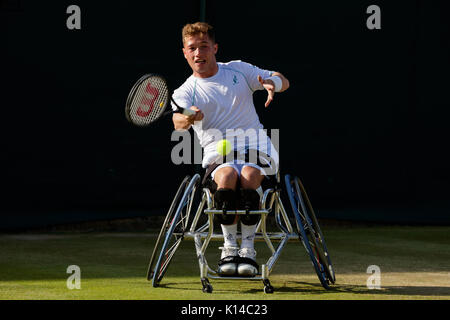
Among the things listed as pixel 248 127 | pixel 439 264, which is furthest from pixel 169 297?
pixel 439 264

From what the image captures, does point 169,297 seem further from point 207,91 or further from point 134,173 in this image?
point 134,173

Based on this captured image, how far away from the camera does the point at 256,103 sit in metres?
6.10

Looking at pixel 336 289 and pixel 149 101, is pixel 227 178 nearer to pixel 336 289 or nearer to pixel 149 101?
pixel 149 101

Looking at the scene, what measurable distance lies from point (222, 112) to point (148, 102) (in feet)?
1.33

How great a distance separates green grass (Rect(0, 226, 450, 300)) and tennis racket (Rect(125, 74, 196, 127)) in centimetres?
75

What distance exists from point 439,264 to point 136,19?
3065 millimetres

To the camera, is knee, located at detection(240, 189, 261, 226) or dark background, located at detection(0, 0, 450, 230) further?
dark background, located at detection(0, 0, 450, 230)

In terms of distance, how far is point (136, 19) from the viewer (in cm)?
600

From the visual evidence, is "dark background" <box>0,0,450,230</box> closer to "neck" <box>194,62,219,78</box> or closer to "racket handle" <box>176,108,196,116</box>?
"neck" <box>194,62,219,78</box>

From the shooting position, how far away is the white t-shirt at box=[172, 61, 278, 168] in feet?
11.8

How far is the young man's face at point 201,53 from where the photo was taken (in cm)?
360

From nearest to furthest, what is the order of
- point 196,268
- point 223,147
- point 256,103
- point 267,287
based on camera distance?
1. point 267,287
2. point 223,147
3. point 196,268
4. point 256,103

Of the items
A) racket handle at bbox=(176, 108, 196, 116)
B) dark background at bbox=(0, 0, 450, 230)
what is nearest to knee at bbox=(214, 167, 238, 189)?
racket handle at bbox=(176, 108, 196, 116)

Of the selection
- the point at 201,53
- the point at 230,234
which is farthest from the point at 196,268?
the point at 201,53
